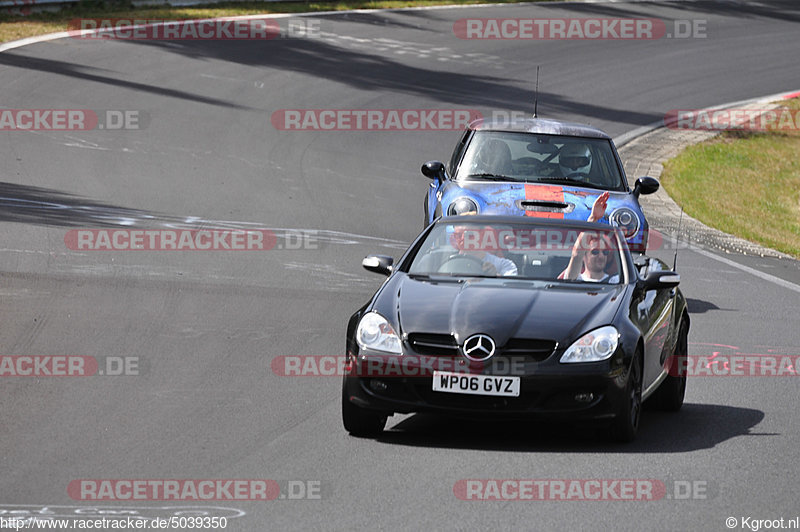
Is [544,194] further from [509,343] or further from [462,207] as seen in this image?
[509,343]

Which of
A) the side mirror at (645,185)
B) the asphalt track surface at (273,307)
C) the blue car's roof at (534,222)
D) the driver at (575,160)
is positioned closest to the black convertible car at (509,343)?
the asphalt track surface at (273,307)

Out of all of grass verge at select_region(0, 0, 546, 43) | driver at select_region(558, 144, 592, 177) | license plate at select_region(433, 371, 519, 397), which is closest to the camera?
license plate at select_region(433, 371, 519, 397)

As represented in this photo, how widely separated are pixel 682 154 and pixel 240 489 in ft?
61.5

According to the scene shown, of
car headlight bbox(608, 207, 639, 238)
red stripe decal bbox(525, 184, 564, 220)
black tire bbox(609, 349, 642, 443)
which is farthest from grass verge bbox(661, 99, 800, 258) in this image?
black tire bbox(609, 349, 642, 443)

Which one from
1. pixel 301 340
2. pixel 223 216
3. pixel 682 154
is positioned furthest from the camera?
pixel 682 154

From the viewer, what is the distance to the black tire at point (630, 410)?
7906 mm

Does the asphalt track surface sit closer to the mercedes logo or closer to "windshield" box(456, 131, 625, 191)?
the mercedes logo

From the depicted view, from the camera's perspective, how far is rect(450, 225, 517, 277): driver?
8.97 m

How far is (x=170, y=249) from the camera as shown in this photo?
14.2 m

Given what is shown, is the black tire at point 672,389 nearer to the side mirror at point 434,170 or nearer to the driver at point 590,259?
the driver at point 590,259

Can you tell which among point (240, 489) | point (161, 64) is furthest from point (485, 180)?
point (161, 64)

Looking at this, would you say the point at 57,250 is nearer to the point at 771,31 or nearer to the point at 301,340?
the point at 301,340

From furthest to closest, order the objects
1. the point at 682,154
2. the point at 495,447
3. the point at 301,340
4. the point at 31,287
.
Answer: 1. the point at 682,154
2. the point at 31,287
3. the point at 301,340
4. the point at 495,447

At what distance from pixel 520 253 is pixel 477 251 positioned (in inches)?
11.7
